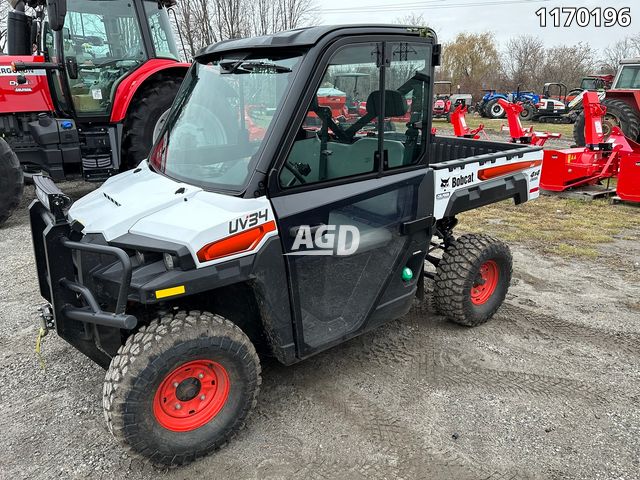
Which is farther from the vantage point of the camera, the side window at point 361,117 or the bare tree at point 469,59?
the bare tree at point 469,59

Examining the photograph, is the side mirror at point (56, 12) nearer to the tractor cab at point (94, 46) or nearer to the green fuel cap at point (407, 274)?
the tractor cab at point (94, 46)

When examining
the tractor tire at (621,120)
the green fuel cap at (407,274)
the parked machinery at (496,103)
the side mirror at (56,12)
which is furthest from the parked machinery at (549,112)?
the green fuel cap at (407,274)

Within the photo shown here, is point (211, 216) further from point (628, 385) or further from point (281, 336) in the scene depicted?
point (628, 385)

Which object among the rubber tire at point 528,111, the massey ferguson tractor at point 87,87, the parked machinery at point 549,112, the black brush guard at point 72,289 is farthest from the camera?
the rubber tire at point 528,111

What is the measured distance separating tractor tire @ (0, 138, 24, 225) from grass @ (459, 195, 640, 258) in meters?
5.45

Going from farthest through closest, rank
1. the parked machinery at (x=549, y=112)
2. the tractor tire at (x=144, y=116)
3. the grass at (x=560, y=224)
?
the parked machinery at (x=549, y=112)
the tractor tire at (x=144, y=116)
the grass at (x=560, y=224)

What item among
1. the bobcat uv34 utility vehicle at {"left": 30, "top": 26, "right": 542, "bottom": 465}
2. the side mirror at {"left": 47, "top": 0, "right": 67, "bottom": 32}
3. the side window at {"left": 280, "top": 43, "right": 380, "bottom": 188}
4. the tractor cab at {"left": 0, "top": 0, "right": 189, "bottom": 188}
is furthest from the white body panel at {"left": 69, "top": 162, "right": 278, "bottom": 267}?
the tractor cab at {"left": 0, "top": 0, "right": 189, "bottom": 188}

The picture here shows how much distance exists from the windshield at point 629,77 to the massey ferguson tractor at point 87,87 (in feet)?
33.9

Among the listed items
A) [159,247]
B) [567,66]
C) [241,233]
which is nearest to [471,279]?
[241,233]

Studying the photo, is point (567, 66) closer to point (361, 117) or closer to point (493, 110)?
point (493, 110)

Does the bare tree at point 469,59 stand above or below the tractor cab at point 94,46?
above

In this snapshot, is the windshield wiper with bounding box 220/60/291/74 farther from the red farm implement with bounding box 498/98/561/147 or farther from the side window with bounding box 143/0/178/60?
the red farm implement with bounding box 498/98/561/147

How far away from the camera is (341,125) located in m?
2.79

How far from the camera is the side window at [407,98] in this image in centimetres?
296
